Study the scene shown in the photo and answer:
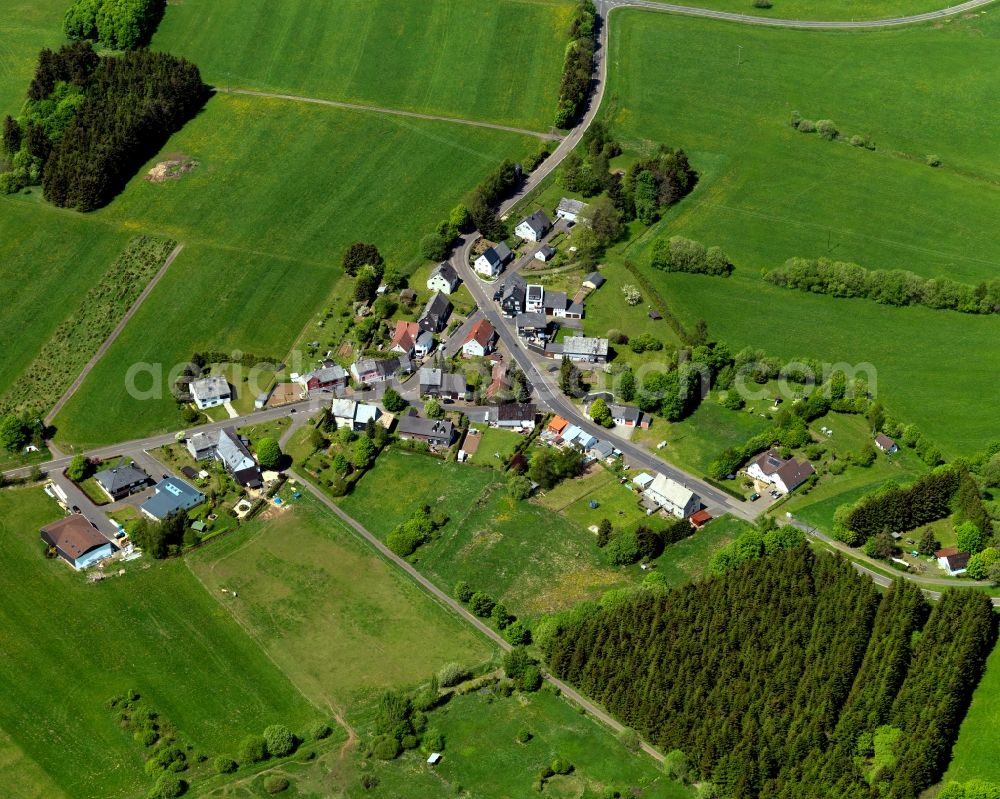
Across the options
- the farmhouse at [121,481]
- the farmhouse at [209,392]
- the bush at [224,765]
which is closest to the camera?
the bush at [224,765]

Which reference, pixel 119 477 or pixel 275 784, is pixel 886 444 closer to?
pixel 275 784

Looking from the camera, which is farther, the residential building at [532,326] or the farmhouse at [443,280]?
the farmhouse at [443,280]

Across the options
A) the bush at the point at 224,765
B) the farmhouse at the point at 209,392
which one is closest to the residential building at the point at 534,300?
the farmhouse at the point at 209,392

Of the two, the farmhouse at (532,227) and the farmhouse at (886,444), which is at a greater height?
the farmhouse at (532,227)

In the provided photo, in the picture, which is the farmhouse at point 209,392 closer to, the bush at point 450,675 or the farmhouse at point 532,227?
the bush at point 450,675

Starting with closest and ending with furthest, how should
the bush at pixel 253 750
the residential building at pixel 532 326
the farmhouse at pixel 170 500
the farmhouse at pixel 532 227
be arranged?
the bush at pixel 253 750, the farmhouse at pixel 170 500, the residential building at pixel 532 326, the farmhouse at pixel 532 227

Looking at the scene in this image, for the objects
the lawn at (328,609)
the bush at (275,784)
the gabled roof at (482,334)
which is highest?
the gabled roof at (482,334)
